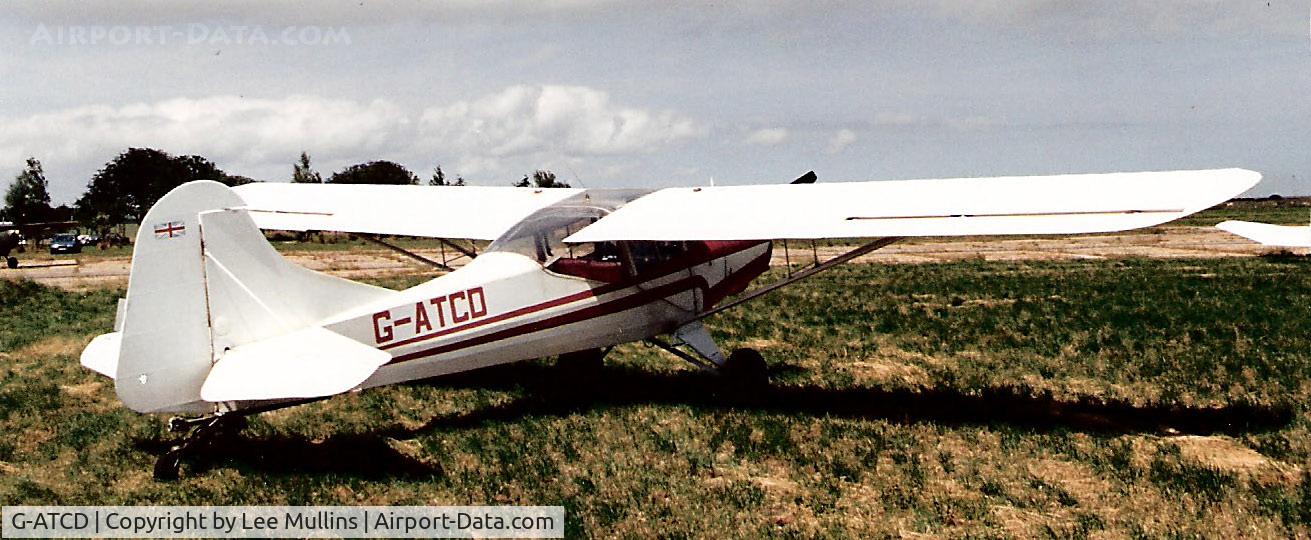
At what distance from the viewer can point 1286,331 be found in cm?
1114

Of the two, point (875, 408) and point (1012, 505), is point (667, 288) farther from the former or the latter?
point (1012, 505)

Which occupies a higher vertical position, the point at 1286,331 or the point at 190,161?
the point at 190,161

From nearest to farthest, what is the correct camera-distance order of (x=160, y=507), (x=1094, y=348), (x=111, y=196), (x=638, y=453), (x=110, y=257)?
(x=160, y=507) < (x=638, y=453) < (x=1094, y=348) < (x=110, y=257) < (x=111, y=196)

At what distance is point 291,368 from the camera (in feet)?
19.1

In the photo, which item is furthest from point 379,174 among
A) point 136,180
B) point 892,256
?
point 892,256

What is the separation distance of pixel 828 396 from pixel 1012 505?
10.2ft

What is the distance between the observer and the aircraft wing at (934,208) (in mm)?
6949

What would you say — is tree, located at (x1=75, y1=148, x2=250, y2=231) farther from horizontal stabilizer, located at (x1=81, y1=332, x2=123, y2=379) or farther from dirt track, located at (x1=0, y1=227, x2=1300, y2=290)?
horizontal stabilizer, located at (x1=81, y1=332, x2=123, y2=379)

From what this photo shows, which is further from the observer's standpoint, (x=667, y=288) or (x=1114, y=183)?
(x=667, y=288)

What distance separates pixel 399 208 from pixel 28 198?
73302 mm

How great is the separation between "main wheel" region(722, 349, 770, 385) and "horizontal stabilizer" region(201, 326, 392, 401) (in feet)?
12.8

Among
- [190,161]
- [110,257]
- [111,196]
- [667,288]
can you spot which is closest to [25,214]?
[111,196]

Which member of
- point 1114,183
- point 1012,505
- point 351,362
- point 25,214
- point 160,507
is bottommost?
point 1012,505

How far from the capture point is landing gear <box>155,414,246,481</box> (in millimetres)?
6176
